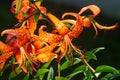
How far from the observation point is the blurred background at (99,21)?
4406 millimetres

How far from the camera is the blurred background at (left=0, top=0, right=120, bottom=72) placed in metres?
4.41

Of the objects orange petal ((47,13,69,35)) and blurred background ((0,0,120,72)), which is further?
blurred background ((0,0,120,72))

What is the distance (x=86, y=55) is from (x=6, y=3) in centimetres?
353

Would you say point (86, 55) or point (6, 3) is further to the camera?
point (6, 3)

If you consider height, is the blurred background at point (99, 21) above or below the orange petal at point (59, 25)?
below

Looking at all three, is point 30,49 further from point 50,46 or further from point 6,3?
point 6,3

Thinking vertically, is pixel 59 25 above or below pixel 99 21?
above

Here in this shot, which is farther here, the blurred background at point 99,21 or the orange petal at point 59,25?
the blurred background at point 99,21

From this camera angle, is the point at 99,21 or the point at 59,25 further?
the point at 99,21

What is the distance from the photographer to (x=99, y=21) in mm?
4961

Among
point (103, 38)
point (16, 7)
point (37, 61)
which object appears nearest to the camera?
point (16, 7)

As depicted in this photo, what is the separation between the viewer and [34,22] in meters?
1.38

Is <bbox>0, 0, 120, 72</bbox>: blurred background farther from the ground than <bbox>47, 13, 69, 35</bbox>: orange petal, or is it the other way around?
<bbox>47, 13, 69, 35</bbox>: orange petal

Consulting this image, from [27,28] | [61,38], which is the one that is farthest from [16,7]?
[61,38]
